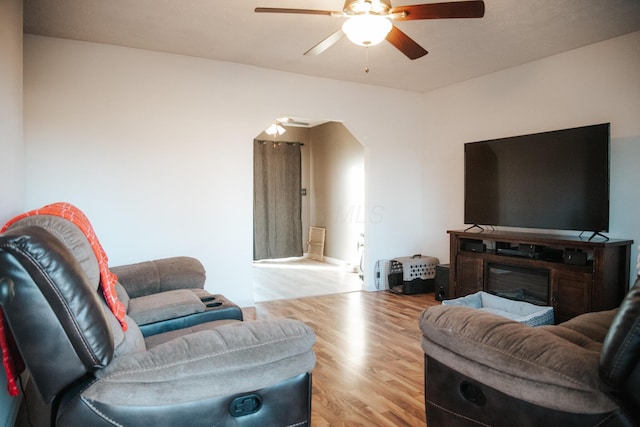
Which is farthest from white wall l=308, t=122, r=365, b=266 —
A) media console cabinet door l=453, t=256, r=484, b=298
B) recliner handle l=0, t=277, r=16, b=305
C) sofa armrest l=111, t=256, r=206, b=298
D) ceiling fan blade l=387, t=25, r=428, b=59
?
recliner handle l=0, t=277, r=16, b=305

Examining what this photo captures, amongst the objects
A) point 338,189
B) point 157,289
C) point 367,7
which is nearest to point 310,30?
point 367,7

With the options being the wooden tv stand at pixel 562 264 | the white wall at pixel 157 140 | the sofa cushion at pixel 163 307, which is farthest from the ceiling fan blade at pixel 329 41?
the wooden tv stand at pixel 562 264

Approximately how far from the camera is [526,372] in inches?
49.4

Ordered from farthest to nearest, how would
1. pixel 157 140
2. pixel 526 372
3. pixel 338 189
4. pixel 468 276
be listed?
pixel 338 189, pixel 468 276, pixel 157 140, pixel 526 372

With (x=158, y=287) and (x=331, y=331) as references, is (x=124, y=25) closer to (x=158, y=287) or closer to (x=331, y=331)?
(x=158, y=287)

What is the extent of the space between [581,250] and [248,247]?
10.4ft

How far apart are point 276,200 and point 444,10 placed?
226 inches

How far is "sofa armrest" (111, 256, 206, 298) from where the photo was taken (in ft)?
8.66

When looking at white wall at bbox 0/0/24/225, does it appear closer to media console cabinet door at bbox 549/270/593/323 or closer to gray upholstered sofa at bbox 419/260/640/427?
gray upholstered sofa at bbox 419/260/640/427

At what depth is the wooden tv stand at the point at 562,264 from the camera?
337cm

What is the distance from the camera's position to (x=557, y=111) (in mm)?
4102

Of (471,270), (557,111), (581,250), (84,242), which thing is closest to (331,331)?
(471,270)

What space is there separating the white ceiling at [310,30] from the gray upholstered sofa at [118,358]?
239cm

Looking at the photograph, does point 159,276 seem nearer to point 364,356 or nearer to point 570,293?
point 364,356
